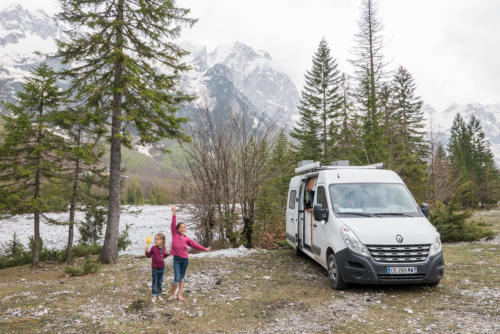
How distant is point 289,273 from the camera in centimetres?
811

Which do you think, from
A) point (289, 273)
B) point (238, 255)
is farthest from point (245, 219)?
point (289, 273)

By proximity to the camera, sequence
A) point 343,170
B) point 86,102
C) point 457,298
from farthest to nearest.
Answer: point 86,102 → point 343,170 → point 457,298

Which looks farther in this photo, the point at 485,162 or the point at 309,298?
the point at 485,162

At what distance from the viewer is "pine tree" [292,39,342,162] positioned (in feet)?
107

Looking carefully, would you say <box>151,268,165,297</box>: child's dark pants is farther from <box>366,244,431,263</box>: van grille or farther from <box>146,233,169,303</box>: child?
<box>366,244,431,263</box>: van grille

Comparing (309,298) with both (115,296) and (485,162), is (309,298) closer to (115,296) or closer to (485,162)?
(115,296)

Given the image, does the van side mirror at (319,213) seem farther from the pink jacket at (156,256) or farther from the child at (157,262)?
the pink jacket at (156,256)

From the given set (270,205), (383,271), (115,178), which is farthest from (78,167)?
(383,271)

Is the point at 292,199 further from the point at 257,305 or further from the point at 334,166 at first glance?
the point at 257,305

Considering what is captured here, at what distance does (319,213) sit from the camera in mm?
6855

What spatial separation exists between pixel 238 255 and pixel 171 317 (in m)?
5.06

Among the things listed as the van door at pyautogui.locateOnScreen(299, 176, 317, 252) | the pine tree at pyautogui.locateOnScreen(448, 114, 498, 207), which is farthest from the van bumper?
the pine tree at pyautogui.locateOnScreen(448, 114, 498, 207)

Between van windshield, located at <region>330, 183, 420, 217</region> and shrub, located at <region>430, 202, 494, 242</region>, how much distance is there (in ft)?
26.3

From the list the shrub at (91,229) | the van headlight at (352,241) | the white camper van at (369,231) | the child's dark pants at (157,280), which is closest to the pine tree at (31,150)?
the shrub at (91,229)
